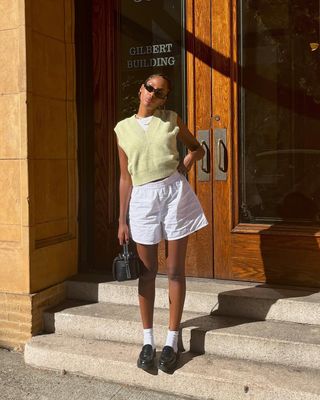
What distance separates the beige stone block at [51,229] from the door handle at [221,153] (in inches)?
53.3

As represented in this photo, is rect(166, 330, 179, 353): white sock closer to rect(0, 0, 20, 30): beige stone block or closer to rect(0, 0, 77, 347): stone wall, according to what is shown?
rect(0, 0, 77, 347): stone wall

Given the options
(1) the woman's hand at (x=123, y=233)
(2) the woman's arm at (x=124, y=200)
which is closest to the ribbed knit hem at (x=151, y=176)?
(2) the woman's arm at (x=124, y=200)

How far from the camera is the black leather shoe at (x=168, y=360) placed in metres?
3.35

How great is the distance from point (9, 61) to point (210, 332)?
2480 millimetres

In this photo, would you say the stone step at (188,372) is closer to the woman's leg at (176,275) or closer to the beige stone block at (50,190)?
the woman's leg at (176,275)

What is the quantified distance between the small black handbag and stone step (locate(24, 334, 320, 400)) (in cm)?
62

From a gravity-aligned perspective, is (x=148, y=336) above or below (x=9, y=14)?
below

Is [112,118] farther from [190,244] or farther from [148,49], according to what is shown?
[190,244]

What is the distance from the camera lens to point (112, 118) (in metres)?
4.70

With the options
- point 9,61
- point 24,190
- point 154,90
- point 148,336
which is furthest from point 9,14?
point 148,336

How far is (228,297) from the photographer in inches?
155

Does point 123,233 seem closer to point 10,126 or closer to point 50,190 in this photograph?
point 50,190

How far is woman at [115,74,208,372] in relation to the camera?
10.8 ft

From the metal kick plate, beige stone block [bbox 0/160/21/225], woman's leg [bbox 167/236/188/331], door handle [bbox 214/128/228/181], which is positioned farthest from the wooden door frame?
woman's leg [bbox 167/236/188/331]
